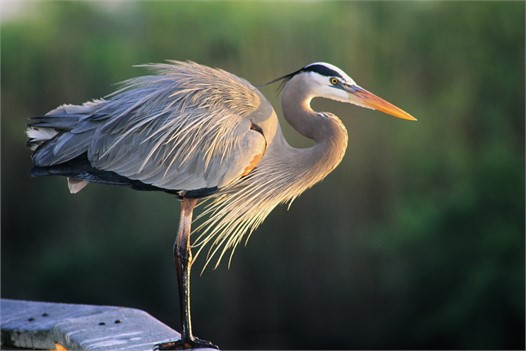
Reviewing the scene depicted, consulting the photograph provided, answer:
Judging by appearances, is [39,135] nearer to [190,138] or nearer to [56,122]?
[56,122]

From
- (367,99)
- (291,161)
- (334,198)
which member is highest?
(367,99)

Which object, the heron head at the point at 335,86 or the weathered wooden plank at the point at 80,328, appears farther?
the heron head at the point at 335,86

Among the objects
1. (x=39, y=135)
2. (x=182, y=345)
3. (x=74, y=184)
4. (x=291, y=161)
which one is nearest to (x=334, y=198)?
(x=291, y=161)

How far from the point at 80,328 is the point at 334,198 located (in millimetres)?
5806

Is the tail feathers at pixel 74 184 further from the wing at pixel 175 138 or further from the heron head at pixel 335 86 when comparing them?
the heron head at pixel 335 86

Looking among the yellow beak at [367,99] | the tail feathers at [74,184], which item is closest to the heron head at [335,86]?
the yellow beak at [367,99]

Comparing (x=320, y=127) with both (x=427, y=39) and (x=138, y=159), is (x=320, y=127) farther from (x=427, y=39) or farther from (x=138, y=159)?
(x=427, y=39)

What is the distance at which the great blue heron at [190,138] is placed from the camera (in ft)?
11.5

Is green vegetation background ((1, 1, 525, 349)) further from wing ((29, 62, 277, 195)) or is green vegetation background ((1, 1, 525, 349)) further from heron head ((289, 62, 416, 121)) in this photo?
wing ((29, 62, 277, 195))

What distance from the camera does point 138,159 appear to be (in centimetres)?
355

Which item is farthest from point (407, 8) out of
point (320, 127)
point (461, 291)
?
point (320, 127)

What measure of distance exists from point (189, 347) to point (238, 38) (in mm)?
6505

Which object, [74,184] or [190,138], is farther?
[74,184]

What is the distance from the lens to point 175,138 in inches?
139
